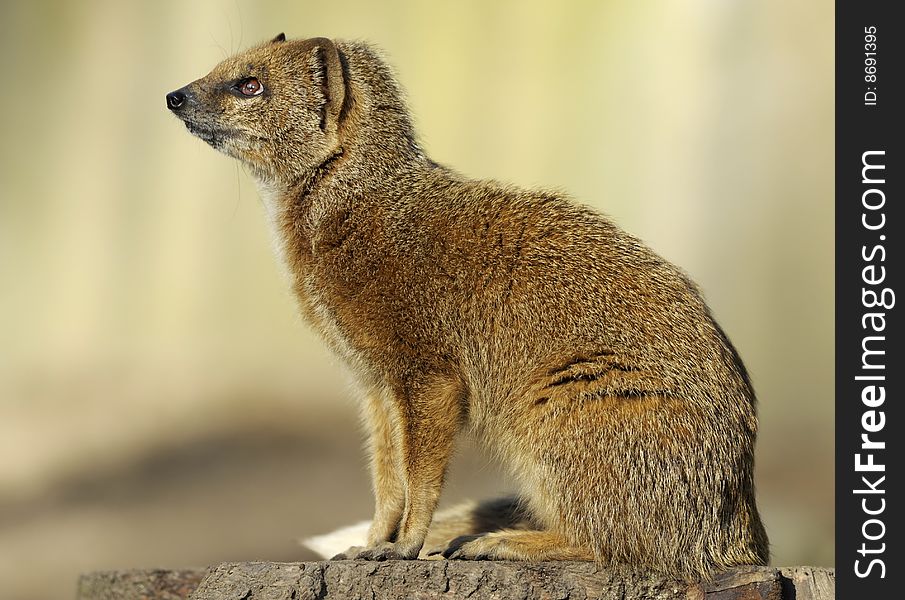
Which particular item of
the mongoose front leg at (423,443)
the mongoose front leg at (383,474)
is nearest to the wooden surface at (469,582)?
the mongoose front leg at (423,443)

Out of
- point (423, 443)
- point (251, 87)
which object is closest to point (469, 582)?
point (423, 443)

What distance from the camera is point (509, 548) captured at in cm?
517

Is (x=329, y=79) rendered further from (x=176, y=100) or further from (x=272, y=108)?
(x=176, y=100)

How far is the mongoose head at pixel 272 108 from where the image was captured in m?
5.95

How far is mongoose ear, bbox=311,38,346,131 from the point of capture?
238 inches

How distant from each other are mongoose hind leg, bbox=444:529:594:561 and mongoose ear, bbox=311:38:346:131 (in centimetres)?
241

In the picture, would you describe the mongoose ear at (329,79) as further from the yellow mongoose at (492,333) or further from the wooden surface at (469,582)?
the wooden surface at (469,582)

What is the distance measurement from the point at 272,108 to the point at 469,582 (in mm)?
2766

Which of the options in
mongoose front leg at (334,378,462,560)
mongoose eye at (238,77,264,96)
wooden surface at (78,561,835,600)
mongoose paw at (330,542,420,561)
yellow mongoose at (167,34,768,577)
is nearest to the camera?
wooden surface at (78,561,835,600)

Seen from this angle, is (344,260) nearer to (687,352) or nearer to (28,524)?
(687,352)

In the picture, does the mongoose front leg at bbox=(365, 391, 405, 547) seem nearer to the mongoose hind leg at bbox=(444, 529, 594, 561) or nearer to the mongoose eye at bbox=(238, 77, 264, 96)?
the mongoose hind leg at bbox=(444, 529, 594, 561)

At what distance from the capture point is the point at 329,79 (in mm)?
6074

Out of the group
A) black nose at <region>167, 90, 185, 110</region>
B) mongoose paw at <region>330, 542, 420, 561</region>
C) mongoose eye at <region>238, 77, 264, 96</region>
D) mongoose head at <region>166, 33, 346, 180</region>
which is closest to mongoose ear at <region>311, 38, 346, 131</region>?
mongoose head at <region>166, 33, 346, 180</region>

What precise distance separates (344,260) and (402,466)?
1115 mm
